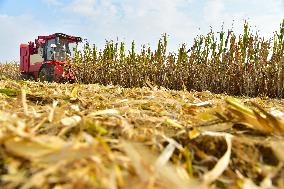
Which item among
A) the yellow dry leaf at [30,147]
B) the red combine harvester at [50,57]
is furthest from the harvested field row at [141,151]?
the red combine harvester at [50,57]

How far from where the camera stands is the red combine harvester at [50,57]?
677 inches

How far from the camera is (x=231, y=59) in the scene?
40.2ft

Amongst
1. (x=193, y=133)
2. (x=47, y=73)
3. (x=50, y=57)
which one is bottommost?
(x=193, y=133)

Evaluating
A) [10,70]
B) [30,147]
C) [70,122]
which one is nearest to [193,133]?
[70,122]

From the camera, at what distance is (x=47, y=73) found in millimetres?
17641

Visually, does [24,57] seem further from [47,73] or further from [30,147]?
[30,147]

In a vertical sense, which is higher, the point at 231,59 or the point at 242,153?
the point at 231,59

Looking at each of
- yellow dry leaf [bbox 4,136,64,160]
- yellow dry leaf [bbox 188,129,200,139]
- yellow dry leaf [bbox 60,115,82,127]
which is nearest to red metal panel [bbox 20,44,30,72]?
yellow dry leaf [bbox 60,115,82,127]

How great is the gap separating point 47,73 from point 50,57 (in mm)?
953

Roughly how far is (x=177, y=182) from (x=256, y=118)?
2.83ft

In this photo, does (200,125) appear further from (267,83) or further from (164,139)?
(267,83)

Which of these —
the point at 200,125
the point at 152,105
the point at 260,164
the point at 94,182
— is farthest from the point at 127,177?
the point at 152,105

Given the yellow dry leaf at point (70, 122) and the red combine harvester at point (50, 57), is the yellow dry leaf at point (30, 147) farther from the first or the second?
the red combine harvester at point (50, 57)

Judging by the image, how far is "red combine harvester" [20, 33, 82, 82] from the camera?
17.2 meters
